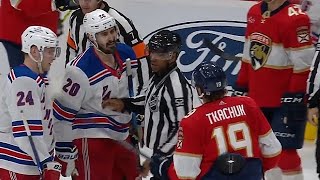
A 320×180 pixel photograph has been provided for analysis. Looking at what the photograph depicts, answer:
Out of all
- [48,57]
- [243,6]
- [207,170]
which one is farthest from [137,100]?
[243,6]

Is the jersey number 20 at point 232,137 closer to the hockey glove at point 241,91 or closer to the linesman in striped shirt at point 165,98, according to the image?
the linesman in striped shirt at point 165,98

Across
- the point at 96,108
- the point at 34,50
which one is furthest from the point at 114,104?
the point at 34,50

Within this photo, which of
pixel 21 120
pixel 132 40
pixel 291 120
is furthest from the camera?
pixel 132 40

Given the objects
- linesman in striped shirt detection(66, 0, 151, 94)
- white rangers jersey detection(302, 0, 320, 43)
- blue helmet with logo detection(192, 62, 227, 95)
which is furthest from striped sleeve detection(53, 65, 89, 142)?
white rangers jersey detection(302, 0, 320, 43)

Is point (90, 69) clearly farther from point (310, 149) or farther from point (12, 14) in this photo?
point (310, 149)

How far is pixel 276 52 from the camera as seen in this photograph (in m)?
3.94

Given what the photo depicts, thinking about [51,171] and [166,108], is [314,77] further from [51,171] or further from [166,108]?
[51,171]

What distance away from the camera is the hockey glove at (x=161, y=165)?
325 cm

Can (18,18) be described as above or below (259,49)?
above

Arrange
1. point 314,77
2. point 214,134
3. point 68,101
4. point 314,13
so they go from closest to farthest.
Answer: point 214,134
point 68,101
point 314,77
point 314,13

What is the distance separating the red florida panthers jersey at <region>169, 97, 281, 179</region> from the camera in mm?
2891

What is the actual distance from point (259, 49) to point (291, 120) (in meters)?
0.36

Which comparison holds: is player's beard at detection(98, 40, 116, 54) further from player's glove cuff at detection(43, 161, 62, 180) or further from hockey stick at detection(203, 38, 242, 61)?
hockey stick at detection(203, 38, 242, 61)

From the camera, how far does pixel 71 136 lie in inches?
139
